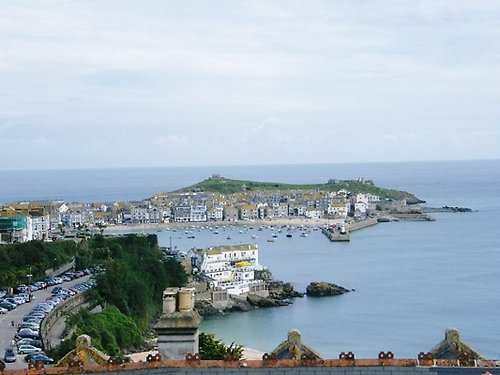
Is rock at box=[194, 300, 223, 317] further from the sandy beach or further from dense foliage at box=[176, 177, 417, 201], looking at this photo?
dense foliage at box=[176, 177, 417, 201]

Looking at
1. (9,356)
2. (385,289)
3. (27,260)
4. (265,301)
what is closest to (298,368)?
(9,356)

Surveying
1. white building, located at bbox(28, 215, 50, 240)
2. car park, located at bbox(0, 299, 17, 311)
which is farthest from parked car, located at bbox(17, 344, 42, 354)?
white building, located at bbox(28, 215, 50, 240)

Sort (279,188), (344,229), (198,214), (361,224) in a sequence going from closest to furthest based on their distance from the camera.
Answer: (344,229), (361,224), (198,214), (279,188)

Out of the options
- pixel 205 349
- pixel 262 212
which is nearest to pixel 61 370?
pixel 205 349

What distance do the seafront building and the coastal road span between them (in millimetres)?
10399

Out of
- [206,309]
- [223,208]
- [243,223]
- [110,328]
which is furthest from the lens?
[223,208]

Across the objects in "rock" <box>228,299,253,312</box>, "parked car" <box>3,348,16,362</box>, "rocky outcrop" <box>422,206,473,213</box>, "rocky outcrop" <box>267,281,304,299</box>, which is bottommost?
"rock" <box>228,299,253,312</box>

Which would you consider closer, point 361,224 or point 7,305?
point 7,305

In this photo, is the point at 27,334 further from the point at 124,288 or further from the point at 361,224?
the point at 361,224

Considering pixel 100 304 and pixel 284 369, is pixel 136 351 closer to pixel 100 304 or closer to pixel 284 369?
pixel 100 304

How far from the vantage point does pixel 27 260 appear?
35.2 m

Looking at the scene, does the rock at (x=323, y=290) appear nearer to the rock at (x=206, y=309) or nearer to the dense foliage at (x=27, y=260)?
the rock at (x=206, y=309)

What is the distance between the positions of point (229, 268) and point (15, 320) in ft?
63.8

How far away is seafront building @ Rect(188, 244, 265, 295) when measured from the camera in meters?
40.3
